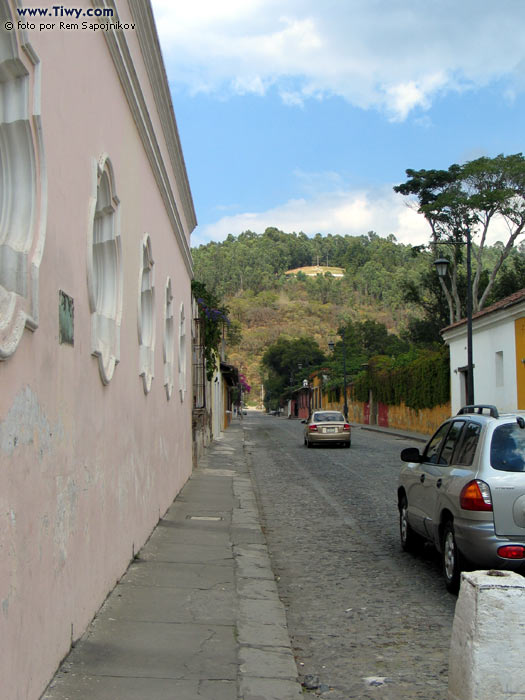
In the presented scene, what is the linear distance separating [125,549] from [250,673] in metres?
2.56

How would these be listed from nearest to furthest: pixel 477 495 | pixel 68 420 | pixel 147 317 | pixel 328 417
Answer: pixel 68 420 < pixel 477 495 < pixel 147 317 < pixel 328 417

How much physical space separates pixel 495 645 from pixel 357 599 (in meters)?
3.37

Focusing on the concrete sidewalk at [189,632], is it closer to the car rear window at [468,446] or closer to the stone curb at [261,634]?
the stone curb at [261,634]

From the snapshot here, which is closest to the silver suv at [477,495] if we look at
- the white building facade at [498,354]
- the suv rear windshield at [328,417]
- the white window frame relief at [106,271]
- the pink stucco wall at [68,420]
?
the pink stucco wall at [68,420]

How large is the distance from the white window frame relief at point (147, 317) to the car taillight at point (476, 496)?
366cm

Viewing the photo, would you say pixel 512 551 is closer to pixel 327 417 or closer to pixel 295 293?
pixel 327 417

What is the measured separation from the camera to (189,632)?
17.1 ft

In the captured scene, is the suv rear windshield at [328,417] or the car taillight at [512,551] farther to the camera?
the suv rear windshield at [328,417]

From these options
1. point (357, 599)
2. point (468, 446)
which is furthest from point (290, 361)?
point (357, 599)

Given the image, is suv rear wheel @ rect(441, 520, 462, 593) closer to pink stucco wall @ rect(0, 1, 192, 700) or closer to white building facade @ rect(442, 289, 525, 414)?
pink stucco wall @ rect(0, 1, 192, 700)

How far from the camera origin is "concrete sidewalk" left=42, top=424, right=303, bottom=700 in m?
4.13

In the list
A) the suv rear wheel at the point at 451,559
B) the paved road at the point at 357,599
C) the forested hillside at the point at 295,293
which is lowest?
the paved road at the point at 357,599

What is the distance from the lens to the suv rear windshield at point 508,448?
5957 millimetres

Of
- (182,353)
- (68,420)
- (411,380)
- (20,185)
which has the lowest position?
(68,420)
